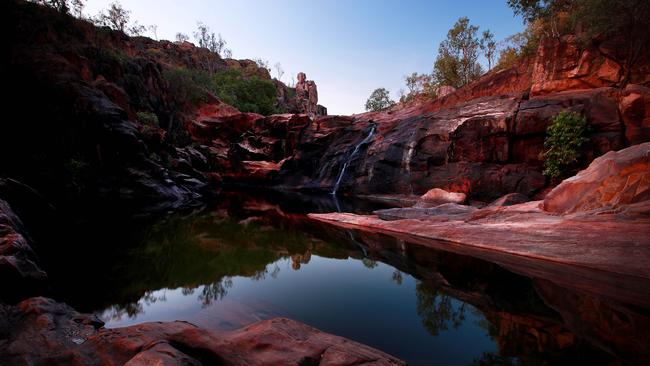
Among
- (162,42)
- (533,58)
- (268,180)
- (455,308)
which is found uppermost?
(162,42)

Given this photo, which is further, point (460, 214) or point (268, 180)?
point (268, 180)

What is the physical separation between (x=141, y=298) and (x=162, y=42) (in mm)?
77373

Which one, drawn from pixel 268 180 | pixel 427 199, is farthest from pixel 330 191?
pixel 427 199

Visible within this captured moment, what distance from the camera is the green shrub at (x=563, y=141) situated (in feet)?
51.1

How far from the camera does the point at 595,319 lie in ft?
14.9

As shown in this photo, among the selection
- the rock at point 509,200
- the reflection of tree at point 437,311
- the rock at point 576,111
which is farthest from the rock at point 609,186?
the rock at point 576,111

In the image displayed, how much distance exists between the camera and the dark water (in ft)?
12.8

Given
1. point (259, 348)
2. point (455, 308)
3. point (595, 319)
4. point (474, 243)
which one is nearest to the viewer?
point (259, 348)

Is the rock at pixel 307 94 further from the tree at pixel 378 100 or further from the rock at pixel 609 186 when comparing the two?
the rock at pixel 609 186

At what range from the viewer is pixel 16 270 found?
13.0ft

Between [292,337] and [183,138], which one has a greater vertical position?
[183,138]

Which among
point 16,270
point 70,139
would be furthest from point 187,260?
point 70,139

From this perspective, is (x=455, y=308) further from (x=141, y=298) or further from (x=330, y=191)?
(x=330, y=191)

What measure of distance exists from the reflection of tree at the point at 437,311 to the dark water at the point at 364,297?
18 mm
